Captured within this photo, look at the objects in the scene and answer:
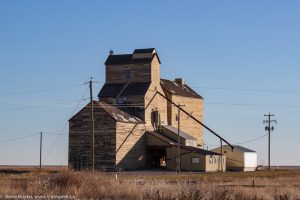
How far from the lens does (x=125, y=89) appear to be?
83.9 m

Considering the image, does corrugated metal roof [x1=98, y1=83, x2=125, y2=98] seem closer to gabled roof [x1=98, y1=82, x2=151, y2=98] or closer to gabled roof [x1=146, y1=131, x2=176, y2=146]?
gabled roof [x1=98, y1=82, x2=151, y2=98]

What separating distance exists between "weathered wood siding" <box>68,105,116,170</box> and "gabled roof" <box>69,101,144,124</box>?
28cm

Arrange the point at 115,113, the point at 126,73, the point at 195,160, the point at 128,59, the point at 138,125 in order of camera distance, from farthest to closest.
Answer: the point at 128,59, the point at 126,73, the point at 138,125, the point at 195,160, the point at 115,113

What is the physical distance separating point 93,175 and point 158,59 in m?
56.0

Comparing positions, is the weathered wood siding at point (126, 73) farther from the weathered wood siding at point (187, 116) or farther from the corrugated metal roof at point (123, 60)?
the weathered wood siding at point (187, 116)

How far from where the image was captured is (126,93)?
3265 inches

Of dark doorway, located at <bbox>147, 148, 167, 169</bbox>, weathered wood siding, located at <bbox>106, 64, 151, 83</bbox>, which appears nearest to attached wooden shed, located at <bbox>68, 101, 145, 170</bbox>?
dark doorway, located at <bbox>147, 148, 167, 169</bbox>

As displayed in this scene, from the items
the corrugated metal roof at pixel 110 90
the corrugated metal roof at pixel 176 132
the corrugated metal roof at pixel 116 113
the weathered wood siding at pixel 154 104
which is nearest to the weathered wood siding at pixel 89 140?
the corrugated metal roof at pixel 116 113

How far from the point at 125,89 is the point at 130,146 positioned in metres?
10.00

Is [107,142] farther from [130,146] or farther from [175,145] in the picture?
[175,145]

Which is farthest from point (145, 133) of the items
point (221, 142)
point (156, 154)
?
point (221, 142)

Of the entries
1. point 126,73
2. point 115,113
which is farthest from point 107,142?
point 126,73

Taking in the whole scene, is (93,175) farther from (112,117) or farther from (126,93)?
(126,93)

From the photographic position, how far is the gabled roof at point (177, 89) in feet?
295
